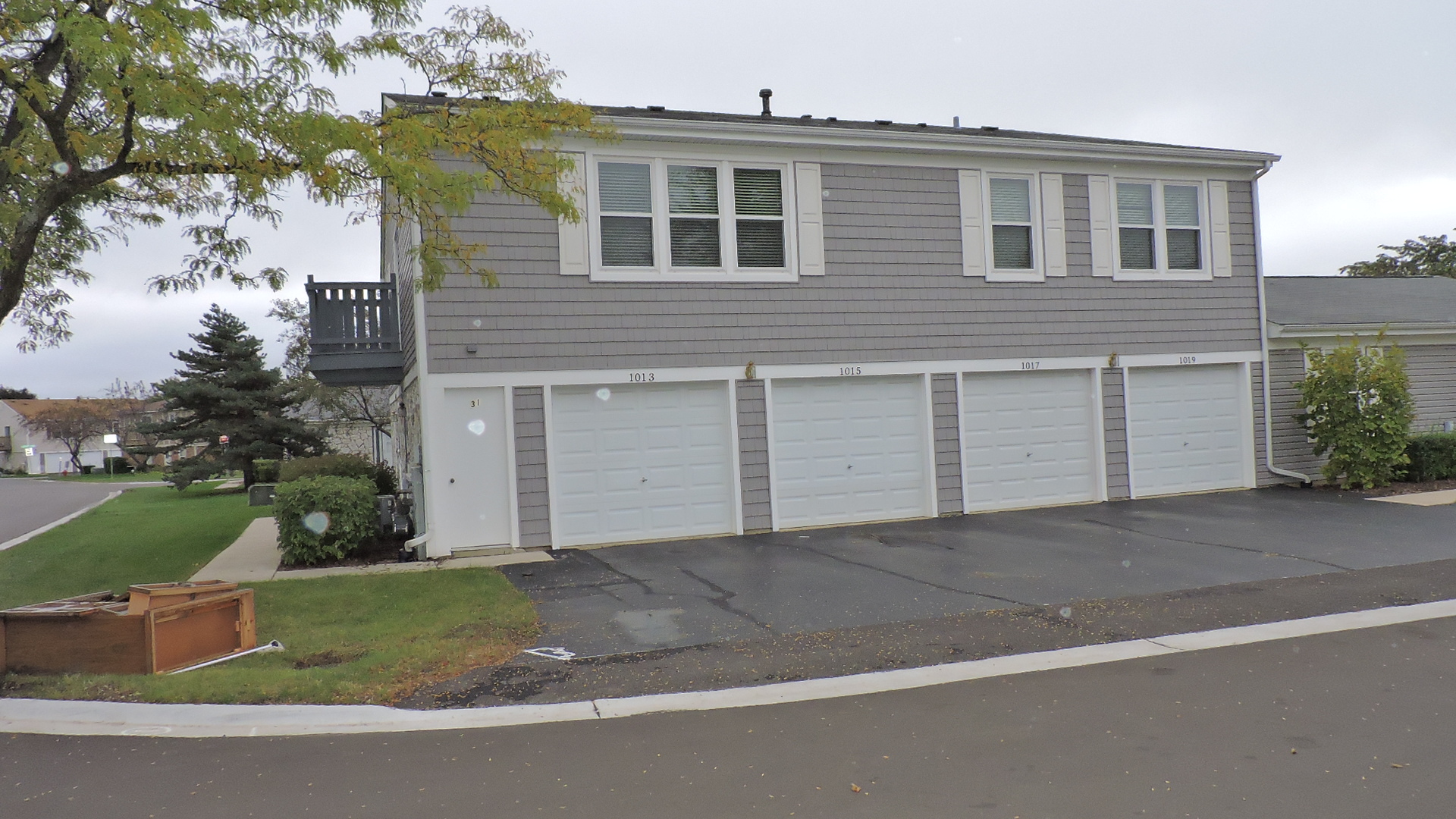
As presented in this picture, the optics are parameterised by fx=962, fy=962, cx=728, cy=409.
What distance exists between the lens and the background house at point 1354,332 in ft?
53.8

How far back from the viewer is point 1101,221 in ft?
49.6

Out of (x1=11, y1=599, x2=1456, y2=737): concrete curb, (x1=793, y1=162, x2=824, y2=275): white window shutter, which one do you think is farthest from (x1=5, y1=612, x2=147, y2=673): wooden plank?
(x1=793, y1=162, x2=824, y2=275): white window shutter

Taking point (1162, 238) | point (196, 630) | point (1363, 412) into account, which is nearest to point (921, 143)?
point (1162, 238)

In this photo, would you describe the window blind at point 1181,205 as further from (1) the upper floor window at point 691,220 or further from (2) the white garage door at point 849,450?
(1) the upper floor window at point 691,220

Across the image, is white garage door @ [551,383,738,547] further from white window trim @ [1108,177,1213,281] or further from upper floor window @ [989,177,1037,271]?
white window trim @ [1108,177,1213,281]

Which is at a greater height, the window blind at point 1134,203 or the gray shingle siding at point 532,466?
the window blind at point 1134,203

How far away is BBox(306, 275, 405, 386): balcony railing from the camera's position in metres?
12.7

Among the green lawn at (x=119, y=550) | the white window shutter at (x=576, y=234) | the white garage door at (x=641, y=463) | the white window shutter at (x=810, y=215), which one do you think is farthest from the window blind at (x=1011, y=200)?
the green lawn at (x=119, y=550)

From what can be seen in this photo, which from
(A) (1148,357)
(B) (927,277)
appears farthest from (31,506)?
(A) (1148,357)

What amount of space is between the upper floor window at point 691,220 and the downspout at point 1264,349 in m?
8.36

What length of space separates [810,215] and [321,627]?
848 cm

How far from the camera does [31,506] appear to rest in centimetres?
2805

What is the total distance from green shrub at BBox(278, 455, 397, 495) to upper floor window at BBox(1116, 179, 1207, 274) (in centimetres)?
1216

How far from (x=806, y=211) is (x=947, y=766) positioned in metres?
9.97
